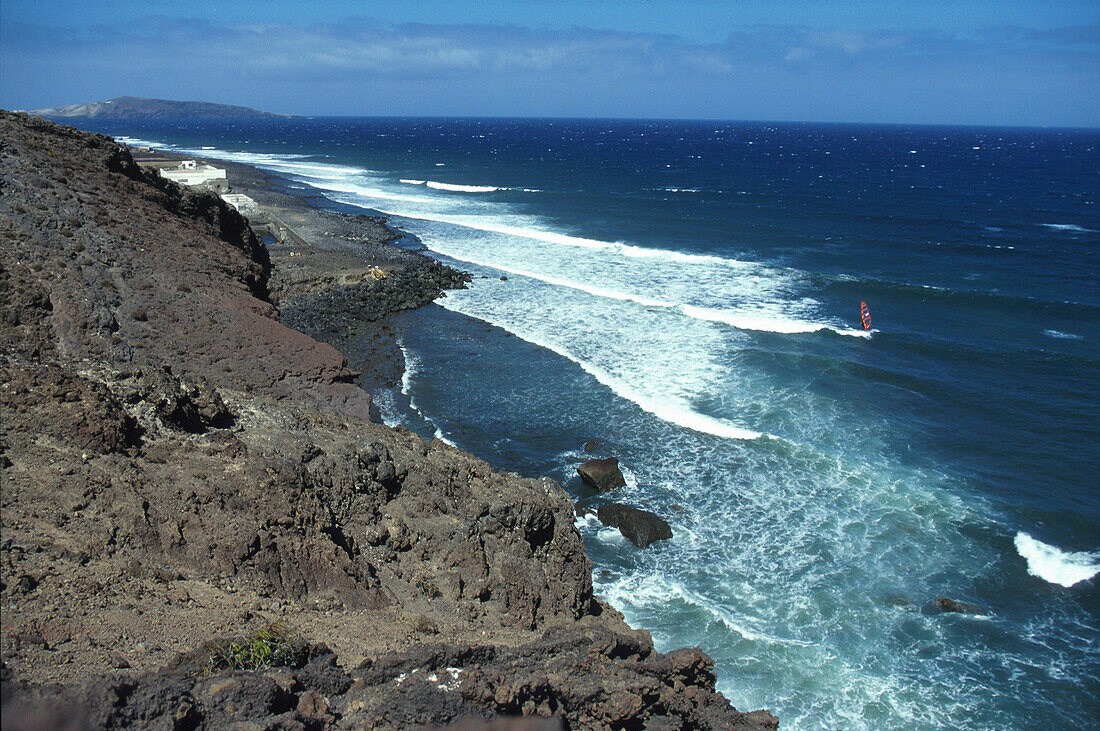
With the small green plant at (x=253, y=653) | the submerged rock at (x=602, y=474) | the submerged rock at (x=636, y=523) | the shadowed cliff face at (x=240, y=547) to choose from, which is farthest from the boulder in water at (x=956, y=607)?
the small green plant at (x=253, y=653)

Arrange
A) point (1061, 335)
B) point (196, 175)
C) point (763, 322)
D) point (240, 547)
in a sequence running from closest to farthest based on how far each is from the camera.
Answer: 1. point (240, 547)
2. point (1061, 335)
3. point (763, 322)
4. point (196, 175)

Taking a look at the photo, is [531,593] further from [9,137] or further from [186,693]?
[9,137]

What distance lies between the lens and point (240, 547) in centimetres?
1009

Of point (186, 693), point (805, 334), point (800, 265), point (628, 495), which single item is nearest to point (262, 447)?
point (186, 693)

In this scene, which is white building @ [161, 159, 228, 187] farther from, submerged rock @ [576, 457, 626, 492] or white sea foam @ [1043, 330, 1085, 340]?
white sea foam @ [1043, 330, 1085, 340]

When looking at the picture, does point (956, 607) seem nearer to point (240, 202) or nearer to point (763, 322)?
point (763, 322)

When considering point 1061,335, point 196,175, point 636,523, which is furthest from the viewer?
point 196,175

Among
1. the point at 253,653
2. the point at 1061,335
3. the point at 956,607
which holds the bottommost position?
the point at 956,607

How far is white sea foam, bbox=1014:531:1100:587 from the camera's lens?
17844 mm

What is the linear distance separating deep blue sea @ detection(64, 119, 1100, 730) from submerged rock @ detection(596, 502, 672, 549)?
0.39m

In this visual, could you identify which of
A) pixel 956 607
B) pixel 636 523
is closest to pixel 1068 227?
pixel 956 607

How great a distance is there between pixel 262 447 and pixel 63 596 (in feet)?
17.1

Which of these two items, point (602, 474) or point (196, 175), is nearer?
point (602, 474)

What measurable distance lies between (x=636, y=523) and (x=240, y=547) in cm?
1121
